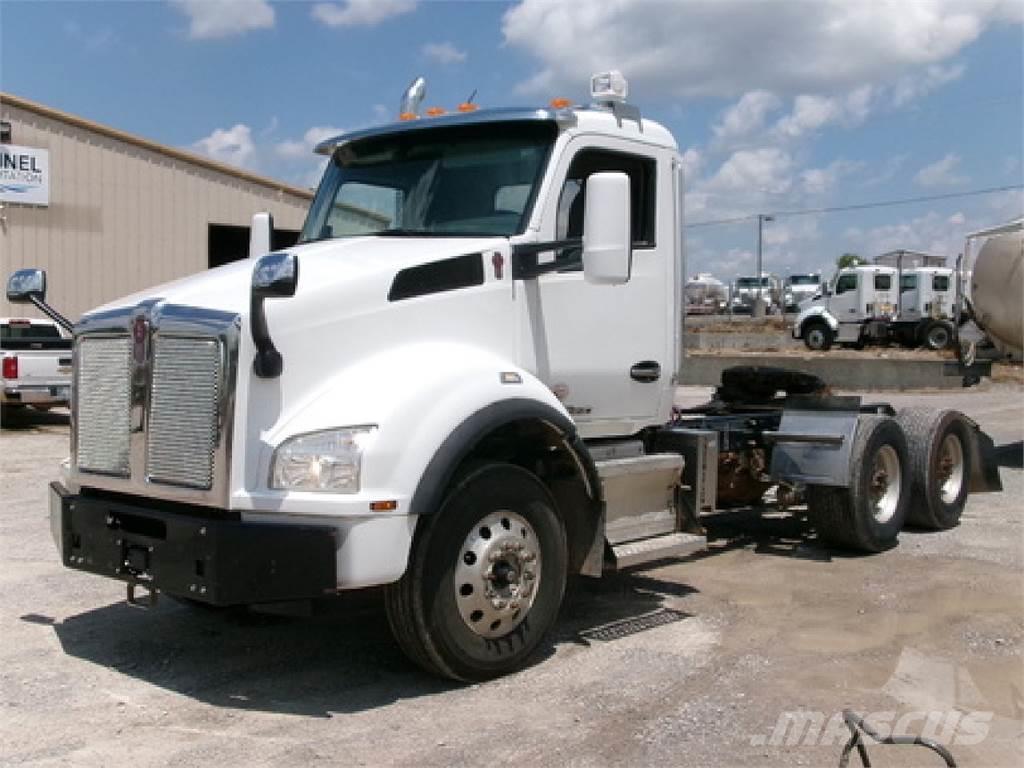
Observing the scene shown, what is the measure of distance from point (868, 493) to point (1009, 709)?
3346mm

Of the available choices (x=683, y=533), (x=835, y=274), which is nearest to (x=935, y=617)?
(x=683, y=533)

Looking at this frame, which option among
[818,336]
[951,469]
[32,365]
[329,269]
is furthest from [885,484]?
[818,336]

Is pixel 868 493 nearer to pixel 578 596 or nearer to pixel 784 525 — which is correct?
pixel 784 525

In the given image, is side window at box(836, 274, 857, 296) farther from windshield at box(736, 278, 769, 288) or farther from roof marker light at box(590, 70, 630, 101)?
roof marker light at box(590, 70, 630, 101)

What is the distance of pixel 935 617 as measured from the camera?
→ 6.52 meters

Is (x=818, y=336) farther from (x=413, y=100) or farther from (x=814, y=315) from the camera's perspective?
(x=413, y=100)

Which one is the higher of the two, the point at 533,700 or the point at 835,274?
the point at 835,274

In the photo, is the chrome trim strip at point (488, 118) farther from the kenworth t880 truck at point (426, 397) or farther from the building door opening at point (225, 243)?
the building door opening at point (225, 243)

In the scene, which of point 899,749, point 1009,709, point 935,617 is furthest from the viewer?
point 935,617

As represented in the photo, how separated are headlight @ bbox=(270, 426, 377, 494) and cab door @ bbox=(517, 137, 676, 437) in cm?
146

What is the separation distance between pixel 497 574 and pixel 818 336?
104ft

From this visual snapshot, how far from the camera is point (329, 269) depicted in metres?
5.29

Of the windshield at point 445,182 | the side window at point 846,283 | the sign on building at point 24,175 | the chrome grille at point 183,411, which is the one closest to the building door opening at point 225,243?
the sign on building at point 24,175

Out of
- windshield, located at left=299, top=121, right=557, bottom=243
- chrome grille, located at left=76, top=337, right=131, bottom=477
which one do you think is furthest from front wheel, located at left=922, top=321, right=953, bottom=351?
chrome grille, located at left=76, top=337, right=131, bottom=477
